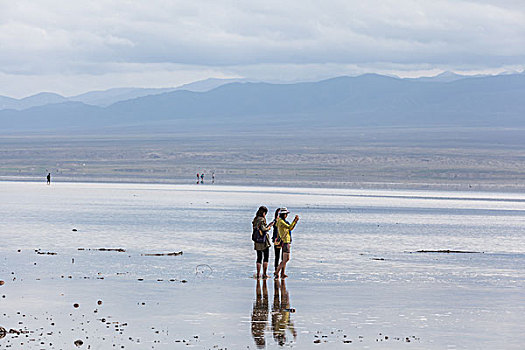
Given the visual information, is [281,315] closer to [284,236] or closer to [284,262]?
[284,262]

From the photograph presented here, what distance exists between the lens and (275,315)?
1711cm

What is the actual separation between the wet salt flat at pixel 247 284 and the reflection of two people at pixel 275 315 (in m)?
0.03

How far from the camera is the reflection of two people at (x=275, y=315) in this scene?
49.5 feet

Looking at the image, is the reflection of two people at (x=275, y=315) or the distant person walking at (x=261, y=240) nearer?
the reflection of two people at (x=275, y=315)

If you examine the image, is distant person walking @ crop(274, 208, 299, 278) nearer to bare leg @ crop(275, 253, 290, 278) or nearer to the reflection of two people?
bare leg @ crop(275, 253, 290, 278)

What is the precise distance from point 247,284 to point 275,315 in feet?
14.1

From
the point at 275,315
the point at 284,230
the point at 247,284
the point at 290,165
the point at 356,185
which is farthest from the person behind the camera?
the point at 290,165

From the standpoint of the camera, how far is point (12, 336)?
14.6 meters

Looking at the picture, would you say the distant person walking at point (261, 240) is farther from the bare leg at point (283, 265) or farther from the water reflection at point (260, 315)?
the water reflection at point (260, 315)

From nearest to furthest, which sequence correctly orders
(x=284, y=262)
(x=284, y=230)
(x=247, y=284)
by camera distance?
(x=247, y=284) → (x=284, y=262) → (x=284, y=230)

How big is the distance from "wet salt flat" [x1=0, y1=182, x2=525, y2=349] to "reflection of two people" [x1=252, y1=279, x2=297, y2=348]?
3 centimetres

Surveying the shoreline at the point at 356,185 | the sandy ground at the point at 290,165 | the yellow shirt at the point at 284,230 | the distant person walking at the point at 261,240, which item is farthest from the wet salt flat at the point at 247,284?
the sandy ground at the point at 290,165

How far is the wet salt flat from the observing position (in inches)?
597

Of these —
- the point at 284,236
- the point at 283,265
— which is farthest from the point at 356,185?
the point at 283,265
